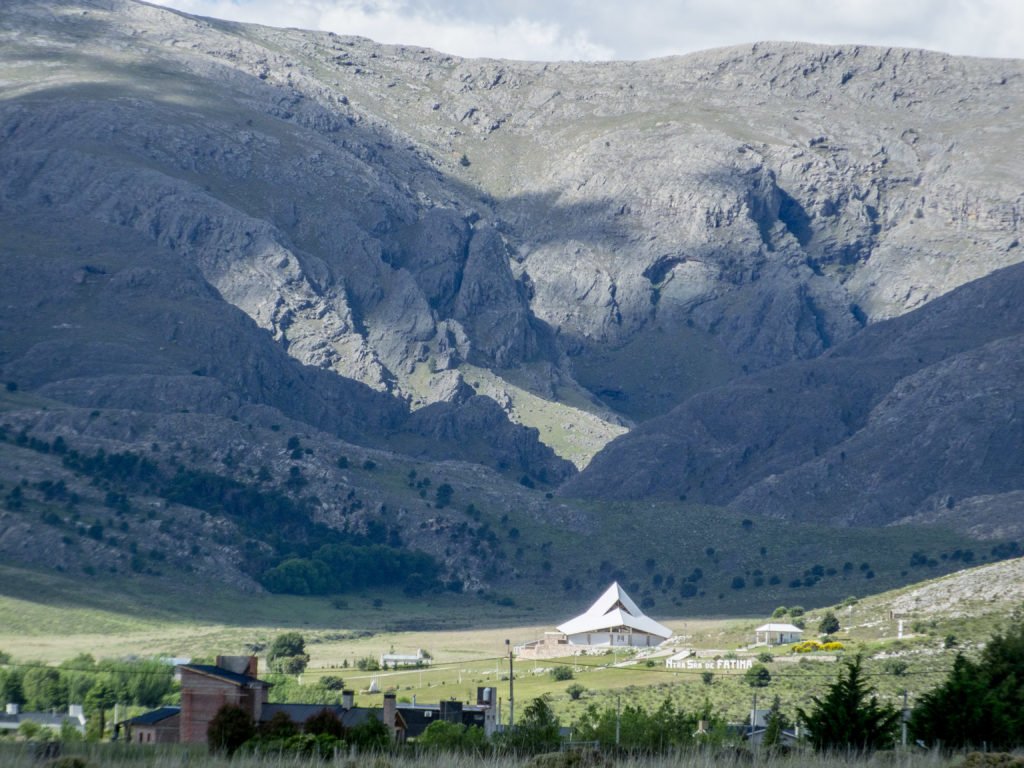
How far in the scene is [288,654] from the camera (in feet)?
508

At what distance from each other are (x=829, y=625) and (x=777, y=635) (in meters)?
4.60

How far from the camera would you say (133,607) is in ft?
615

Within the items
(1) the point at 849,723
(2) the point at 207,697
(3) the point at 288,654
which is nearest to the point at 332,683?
(3) the point at 288,654

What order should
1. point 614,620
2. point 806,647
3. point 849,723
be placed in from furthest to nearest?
1. point 614,620
2. point 806,647
3. point 849,723

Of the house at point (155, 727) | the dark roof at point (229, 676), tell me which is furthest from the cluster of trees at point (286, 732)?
the house at point (155, 727)

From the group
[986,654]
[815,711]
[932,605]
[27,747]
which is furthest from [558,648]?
[27,747]

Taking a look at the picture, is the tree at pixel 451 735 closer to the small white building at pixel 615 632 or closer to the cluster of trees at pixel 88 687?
the cluster of trees at pixel 88 687

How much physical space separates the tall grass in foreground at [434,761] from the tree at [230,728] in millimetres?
16306

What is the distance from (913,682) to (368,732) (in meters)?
48.1

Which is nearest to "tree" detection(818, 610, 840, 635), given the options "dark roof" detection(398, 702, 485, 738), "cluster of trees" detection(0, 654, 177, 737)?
"cluster of trees" detection(0, 654, 177, 737)

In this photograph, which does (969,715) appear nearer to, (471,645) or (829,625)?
(829,625)

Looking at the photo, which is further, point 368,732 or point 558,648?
point 558,648

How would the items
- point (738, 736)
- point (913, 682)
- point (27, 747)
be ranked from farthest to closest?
1. point (913, 682)
2. point (738, 736)
3. point (27, 747)

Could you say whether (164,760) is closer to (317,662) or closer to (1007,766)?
(1007,766)
